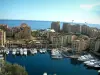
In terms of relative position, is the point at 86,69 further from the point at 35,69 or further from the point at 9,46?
the point at 9,46

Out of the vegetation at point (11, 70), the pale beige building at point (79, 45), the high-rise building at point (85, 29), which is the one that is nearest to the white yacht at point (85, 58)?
the pale beige building at point (79, 45)

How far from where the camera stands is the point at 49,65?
497cm

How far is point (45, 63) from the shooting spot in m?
5.14

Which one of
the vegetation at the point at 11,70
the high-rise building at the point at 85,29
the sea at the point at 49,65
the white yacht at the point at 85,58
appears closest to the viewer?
the vegetation at the point at 11,70

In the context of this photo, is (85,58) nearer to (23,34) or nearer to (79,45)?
(79,45)

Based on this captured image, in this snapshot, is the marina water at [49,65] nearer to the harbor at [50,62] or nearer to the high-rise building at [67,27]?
the harbor at [50,62]

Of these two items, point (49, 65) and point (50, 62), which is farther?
point (50, 62)

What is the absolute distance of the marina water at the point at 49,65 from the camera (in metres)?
4.49

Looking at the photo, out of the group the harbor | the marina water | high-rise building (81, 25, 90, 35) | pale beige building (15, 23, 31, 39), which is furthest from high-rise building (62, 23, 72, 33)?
the marina water

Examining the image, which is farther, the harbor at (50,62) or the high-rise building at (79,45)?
the high-rise building at (79,45)

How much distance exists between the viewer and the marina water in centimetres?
449

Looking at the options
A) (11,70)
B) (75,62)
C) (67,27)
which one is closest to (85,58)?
(75,62)

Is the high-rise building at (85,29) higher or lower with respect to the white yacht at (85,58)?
higher

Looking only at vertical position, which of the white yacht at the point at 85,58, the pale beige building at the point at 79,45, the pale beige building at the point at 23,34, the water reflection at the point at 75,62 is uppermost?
the pale beige building at the point at 23,34
